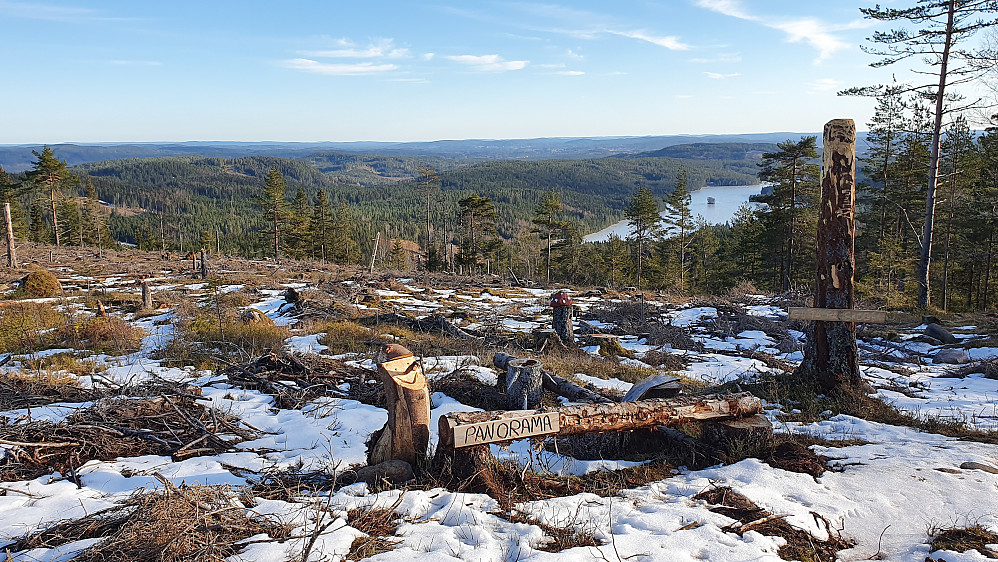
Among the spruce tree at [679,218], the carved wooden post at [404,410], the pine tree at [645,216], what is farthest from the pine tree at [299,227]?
the carved wooden post at [404,410]

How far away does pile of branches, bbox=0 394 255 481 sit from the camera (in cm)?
391

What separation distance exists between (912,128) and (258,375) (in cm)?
2932

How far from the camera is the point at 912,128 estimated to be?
23938 mm

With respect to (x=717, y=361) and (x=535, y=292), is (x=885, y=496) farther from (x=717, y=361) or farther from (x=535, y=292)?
(x=535, y=292)

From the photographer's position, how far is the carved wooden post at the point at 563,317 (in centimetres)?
1068

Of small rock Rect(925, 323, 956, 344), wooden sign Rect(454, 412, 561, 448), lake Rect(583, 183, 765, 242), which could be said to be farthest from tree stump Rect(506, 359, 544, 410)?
lake Rect(583, 183, 765, 242)

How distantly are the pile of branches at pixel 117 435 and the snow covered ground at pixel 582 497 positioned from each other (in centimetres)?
15

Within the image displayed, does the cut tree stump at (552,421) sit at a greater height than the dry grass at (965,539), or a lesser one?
greater

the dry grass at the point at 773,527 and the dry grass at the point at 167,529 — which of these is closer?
the dry grass at the point at 167,529

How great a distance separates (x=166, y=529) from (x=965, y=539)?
14.8 ft

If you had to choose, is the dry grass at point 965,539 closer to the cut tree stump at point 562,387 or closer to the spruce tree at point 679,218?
the cut tree stump at point 562,387

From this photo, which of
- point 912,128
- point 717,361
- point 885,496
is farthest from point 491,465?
point 912,128

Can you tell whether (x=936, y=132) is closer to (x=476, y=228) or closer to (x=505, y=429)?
(x=505, y=429)

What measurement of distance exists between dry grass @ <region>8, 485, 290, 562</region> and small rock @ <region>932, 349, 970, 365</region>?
38.0ft
